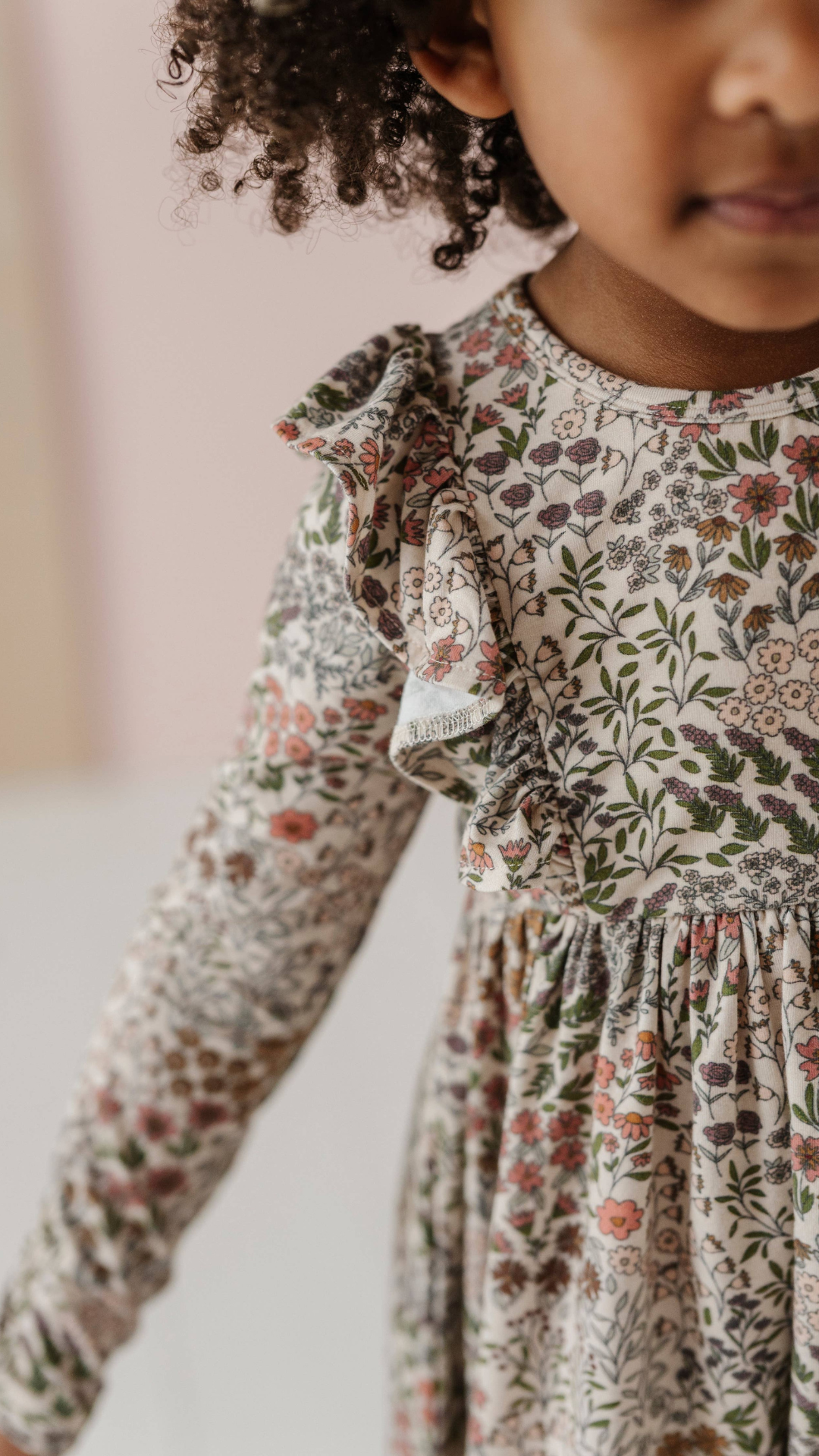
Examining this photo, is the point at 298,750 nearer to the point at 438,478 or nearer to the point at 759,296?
the point at 438,478

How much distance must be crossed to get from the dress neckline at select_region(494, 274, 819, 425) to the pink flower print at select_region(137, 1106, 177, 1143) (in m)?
0.37

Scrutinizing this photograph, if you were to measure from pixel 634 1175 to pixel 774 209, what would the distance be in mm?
344

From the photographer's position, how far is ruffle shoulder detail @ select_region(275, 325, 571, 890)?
435 mm

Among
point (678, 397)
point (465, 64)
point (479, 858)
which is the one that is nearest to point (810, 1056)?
point (479, 858)

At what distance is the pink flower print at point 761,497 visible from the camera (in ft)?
1.42

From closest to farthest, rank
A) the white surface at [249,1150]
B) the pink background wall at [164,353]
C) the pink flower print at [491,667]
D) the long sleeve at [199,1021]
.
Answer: the pink flower print at [491,667] → the long sleeve at [199,1021] → the white surface at [249,1150] → the pink background wall at [164,353]

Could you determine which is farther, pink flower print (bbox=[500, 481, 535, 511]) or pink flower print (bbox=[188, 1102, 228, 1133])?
pink flower print (bbox=[188, 1102, 228, 1133])

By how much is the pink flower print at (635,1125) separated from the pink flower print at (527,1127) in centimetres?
5

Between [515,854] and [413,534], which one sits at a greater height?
[413,534]

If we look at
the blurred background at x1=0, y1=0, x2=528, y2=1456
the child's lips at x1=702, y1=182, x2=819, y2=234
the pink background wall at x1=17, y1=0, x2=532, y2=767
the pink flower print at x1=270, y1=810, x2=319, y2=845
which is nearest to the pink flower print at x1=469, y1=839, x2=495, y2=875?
the pink flower print at x1=270, y1=810, x2=319, y2=845

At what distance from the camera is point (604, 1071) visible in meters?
0.48

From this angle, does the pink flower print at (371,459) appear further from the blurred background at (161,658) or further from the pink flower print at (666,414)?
the blurred background at (161,658)

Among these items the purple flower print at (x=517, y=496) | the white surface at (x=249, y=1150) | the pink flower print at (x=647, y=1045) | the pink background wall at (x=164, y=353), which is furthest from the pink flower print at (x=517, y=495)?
the pink background wall at (x=164, y=353)

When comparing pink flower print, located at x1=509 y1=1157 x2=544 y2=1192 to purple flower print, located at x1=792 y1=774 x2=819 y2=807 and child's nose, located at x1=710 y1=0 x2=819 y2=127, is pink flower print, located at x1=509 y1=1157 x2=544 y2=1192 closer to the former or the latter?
purple flower print, located at x1=792 y1=774 x2=819 y2=807
